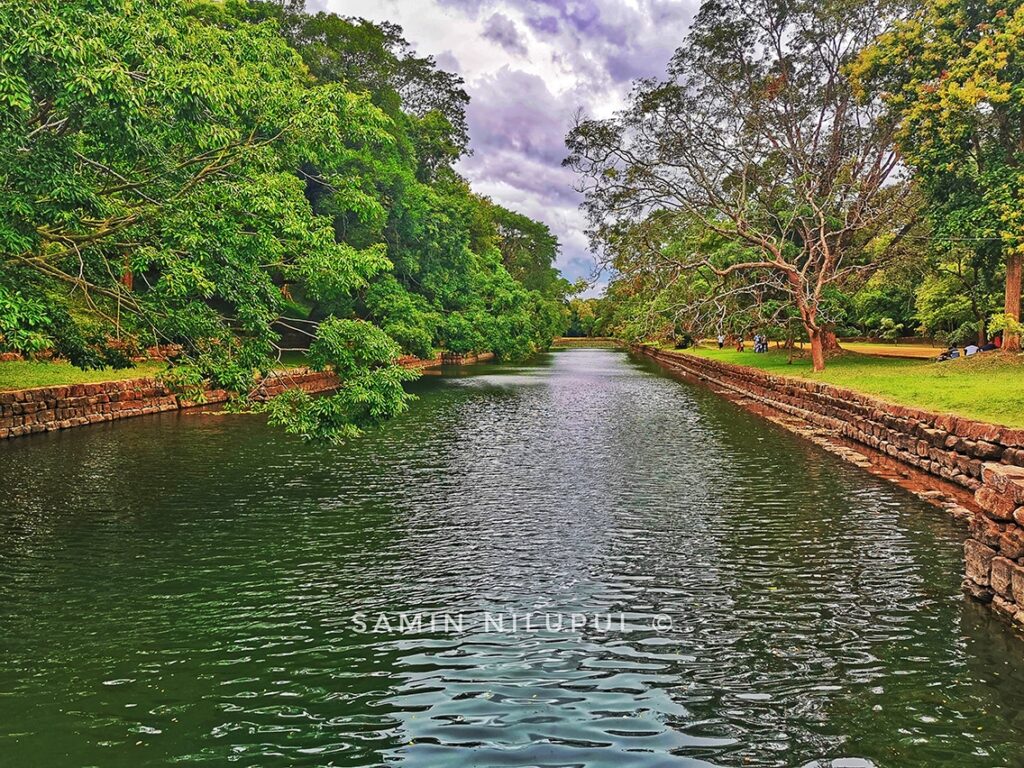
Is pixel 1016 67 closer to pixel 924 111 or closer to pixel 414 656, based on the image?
pixel 924 111

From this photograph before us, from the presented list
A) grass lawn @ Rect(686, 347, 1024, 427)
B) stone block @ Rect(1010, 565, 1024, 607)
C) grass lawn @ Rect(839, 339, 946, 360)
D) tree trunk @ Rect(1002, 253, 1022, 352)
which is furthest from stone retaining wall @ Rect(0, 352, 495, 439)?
grass lawn @ Rect(839, 339, 946, 360)

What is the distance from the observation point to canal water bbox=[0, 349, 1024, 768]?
18.9 feet

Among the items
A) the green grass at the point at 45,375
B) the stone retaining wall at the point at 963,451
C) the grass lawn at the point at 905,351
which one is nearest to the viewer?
the stone retaining wall at the point at 963,451

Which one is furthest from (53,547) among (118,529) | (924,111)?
(924,111)

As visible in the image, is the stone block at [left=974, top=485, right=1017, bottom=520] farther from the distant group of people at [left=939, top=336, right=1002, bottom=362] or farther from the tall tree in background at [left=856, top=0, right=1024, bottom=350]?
the distant group of people at [left=939, top=336, right=1002, bottom=362]

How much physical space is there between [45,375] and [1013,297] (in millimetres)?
35263

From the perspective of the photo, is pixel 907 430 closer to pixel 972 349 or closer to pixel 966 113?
pixel 966 113

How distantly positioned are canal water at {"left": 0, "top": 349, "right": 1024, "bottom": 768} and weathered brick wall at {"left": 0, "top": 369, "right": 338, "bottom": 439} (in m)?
4.65

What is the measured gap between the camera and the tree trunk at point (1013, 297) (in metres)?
27.3

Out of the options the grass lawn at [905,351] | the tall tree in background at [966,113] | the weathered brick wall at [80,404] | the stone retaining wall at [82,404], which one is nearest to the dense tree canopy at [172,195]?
the stone retaining wall at [82,404]

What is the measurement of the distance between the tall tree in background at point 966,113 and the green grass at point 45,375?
28.3 metres

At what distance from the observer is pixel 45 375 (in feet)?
75.4

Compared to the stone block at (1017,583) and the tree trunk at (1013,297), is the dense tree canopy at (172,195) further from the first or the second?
the tree trunk at (1013,297)

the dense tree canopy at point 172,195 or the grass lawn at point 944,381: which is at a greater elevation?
the dense tree canopy at point 172,195
